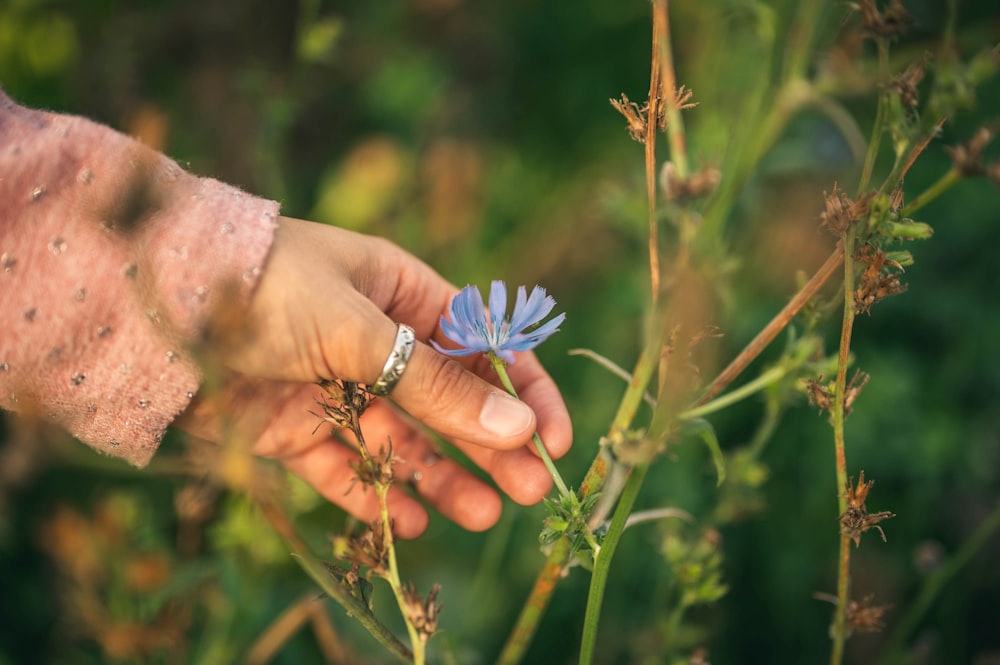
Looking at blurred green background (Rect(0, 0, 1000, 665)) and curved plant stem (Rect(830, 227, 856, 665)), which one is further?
blurred green background (Rect(0, 0, 1000, 665))

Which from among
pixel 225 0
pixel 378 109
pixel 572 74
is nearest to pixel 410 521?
pixel 378 109

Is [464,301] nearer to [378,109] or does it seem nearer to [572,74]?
[378,109]

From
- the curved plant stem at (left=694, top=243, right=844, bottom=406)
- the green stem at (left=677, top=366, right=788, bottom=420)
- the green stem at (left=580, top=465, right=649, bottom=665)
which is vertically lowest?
the green stem at (left=580, top=465, right=649, bottom=665)

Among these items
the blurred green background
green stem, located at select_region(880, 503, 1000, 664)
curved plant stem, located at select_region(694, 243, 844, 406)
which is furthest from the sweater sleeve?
green stem, located at select_region(880, 503, 1000, 664)

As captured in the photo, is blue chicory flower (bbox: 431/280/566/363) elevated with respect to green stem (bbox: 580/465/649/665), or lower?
elevated

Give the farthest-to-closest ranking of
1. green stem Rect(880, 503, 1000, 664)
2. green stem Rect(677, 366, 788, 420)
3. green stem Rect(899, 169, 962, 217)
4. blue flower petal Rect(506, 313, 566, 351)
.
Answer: green stem Rect(880, 503, 1000, 664)
blue flower petal Rect(506, 313, 566, 351)
green stem Rect(677, 366, 788, 420)
green stem Rect(899, 169, 962, 217)

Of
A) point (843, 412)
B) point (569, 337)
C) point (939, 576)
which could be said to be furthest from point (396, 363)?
point (569, 337)

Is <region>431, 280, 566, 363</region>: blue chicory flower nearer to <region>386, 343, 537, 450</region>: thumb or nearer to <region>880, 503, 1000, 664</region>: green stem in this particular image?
<region>386, 343, 537, 450</region>: thumb
